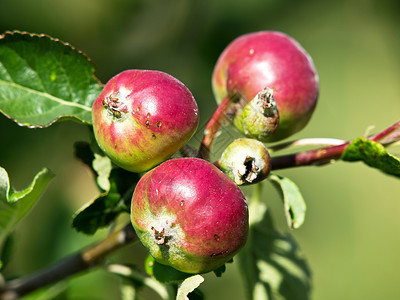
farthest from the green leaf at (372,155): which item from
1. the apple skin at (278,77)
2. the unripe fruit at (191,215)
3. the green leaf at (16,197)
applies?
the green leaf at (16,197)

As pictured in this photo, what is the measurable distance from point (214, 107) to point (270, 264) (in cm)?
154

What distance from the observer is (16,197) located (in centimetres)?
131

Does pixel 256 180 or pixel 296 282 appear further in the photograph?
pixel 296 282

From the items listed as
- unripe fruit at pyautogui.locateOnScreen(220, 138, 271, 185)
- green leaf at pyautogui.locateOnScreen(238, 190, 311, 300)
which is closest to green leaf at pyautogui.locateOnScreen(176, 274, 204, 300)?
unripe fruit at pyautogui.locateOnScreen(220, 138, 271, 185)

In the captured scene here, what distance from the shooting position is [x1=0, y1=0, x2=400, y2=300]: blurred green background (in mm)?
2896

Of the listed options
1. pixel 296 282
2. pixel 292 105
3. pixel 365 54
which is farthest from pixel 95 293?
pixel 365 54

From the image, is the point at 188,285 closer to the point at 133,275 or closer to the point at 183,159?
the point at 183,159

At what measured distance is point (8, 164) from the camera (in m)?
2.81

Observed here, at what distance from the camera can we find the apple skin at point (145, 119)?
1174 millimetres

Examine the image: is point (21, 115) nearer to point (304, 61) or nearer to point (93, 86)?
point (93, 86)

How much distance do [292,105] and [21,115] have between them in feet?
2.41

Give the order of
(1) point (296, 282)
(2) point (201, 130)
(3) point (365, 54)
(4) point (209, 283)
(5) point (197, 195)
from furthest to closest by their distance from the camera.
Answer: (3) point (365, 54)
(4) point (209, 283)
(1) point (296, 282)
(2) point (201, 130)
(5) point (197, 195)

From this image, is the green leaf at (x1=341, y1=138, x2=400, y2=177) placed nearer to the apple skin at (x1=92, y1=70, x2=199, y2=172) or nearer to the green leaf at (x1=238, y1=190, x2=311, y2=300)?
the apple skin at (x1=92, y1=70, x2=199, y2=172)

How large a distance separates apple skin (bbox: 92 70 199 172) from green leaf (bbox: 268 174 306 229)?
30 centimetres
